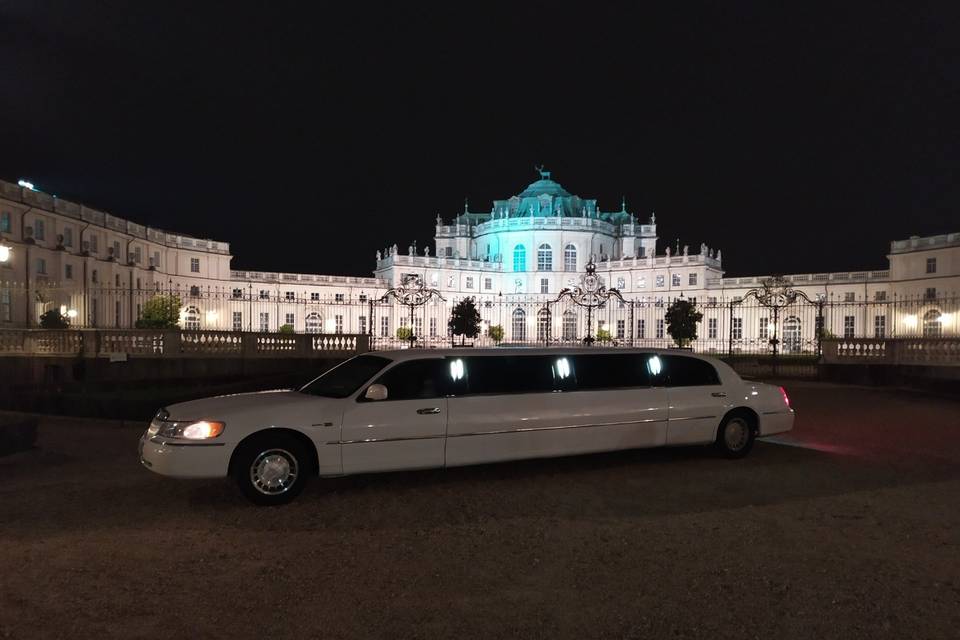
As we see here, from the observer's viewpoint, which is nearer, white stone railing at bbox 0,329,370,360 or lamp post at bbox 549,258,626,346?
white stone railing at bbox 0,329,370,360

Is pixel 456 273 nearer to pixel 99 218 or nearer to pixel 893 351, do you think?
pixel 99 218

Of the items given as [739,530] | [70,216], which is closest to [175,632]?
[739,530]

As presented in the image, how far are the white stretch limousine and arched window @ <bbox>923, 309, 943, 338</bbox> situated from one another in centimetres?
5034

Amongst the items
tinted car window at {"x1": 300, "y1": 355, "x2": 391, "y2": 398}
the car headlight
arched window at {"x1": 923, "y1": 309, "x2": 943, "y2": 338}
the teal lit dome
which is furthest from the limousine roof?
the teal lit dome

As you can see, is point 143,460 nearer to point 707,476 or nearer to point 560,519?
point 560,519

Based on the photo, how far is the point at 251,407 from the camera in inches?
260

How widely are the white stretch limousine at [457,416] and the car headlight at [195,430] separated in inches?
0.5

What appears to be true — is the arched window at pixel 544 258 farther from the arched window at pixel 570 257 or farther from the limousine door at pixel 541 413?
the limousine door at pixel 541 413

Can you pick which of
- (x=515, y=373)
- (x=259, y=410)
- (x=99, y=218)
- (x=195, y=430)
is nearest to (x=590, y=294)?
(x=515, y=373)

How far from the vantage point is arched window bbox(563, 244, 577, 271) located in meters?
75.8

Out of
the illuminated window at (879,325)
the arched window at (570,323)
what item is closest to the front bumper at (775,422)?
the illuminated window at (879,325)

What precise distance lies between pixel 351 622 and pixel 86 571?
223cm

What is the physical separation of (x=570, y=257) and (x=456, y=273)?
14.0 m

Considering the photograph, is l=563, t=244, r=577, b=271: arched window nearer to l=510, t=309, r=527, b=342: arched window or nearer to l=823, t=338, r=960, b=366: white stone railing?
l=510, t=309, r=527, b=342: arched window
